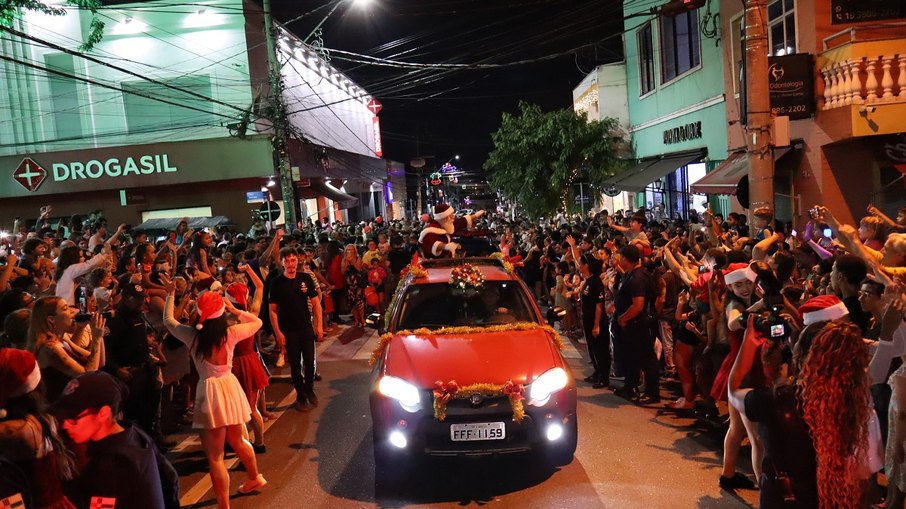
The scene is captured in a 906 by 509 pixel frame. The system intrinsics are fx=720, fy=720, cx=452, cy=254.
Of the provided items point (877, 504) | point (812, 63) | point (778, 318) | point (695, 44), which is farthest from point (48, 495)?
point (695, 44)

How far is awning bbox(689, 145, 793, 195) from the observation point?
1427 centimetres

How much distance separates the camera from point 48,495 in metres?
3.40

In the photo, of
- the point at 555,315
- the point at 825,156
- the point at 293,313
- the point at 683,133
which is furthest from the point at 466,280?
the point at 683,133

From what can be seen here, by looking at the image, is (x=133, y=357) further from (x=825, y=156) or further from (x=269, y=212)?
(x=269, y=212)

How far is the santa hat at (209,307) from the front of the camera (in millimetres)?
5660

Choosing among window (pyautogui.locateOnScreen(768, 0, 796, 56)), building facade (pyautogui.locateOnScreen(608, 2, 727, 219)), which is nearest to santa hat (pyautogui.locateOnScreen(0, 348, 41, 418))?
window (pyautogui.locateOnScreen(768, 0, 796, 56))

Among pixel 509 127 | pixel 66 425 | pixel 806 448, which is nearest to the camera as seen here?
pixel 66 425

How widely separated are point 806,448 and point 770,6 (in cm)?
1364

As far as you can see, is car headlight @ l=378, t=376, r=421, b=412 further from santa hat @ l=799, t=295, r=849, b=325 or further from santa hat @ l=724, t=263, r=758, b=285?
santa hat @ l=799, t=295, r=849, b=325

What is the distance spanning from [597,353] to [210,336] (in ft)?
17.5

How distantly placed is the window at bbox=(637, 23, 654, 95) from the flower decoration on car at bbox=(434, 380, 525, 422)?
19650mm

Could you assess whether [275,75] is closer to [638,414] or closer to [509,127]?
[509,127]

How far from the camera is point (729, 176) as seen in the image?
14977 millimetres

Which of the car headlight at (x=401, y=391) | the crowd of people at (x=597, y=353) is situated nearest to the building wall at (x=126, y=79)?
the crowd of people at (x=597, y=353)
